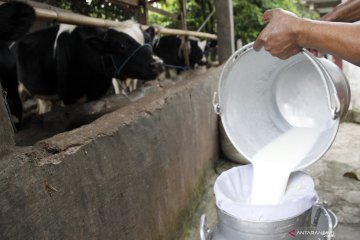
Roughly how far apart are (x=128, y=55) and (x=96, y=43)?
11.3 inches

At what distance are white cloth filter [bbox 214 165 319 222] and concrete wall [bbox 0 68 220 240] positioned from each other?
42cm

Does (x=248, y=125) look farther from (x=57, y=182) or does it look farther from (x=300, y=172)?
(x=57, y=182)

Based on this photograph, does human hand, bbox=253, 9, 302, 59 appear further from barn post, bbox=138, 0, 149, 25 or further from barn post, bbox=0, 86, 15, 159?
barn post, bbox=138, 0, 149, 25

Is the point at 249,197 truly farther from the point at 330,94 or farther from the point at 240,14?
the point at 240,14

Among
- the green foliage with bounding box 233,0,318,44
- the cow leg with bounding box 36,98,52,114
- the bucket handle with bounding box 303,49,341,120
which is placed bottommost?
the green foliage with bounding box 233,0,318,44

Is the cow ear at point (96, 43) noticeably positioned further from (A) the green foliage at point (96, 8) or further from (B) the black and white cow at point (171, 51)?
(B) the black and white cow at point (171, 51)

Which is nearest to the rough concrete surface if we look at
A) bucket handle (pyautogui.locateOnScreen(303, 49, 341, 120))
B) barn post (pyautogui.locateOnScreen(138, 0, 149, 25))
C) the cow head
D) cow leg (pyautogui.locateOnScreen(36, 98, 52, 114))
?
bucket handle (pyautogui.locateOnScreen(303, 49, 341, 120))

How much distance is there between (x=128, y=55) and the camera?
10.6 feet

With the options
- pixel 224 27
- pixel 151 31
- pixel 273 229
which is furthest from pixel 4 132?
pixel 224 27

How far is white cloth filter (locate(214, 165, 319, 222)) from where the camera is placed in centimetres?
117

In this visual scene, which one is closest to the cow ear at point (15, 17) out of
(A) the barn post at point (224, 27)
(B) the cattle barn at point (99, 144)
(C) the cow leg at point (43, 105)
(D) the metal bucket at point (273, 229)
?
(B) the cattle barn at point (99, 144)

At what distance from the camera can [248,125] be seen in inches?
63.1

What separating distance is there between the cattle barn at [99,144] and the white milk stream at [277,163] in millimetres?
548

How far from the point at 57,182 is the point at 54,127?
1151 mm
